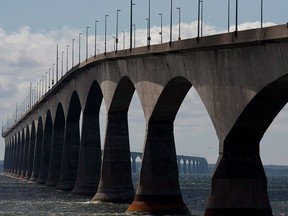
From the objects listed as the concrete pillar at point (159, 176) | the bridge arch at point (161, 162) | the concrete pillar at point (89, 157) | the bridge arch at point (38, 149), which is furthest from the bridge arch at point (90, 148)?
the bridge arch at point (38, 149)

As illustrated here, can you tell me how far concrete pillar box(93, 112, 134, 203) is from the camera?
8775 cm

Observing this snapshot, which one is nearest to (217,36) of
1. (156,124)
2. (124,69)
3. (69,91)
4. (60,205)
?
(156,124)

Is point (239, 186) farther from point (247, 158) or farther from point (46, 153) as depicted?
point (46, 153)

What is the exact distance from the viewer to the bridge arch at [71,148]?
119688 mm

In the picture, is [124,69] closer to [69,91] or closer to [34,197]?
[34,197]

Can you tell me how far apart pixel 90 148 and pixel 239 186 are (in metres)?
48.8

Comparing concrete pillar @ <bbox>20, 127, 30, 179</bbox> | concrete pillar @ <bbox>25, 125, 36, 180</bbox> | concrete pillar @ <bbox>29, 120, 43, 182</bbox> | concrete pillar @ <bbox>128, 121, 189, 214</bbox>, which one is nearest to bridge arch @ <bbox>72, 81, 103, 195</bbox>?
concrete pillar @ <bbox>128, 121, 189, 214</bbox>

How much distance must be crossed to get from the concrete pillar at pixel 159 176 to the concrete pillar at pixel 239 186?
54.8 ft

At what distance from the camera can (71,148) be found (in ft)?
393

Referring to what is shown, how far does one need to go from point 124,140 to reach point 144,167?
535 inches

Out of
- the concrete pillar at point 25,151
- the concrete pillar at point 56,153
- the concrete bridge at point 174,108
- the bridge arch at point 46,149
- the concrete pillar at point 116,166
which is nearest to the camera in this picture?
the concrete bridge at point 174,108

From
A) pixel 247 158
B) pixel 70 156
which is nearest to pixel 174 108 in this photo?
pixel 247 158

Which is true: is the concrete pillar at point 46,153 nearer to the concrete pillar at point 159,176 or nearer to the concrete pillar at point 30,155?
the concrete pillar at point 30,155

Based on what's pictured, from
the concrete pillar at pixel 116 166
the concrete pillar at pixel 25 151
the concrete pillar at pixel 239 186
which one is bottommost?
the concrete pillar at pixel 239 186
